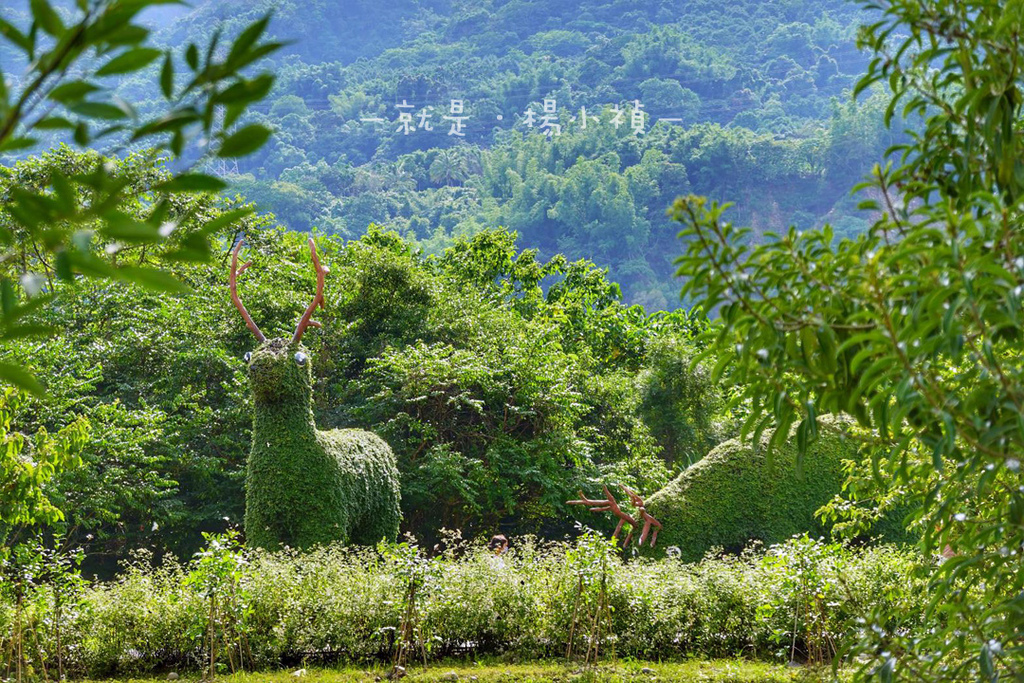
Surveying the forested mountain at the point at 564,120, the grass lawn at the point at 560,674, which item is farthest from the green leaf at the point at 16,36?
the forested mountain at the point at 564,120

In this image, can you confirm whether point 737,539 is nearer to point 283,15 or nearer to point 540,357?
point 540,357

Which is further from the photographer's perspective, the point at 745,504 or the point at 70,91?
the point at 745,504

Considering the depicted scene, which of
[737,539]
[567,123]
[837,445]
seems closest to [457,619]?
[737,539]

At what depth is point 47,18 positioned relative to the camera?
29.8 inches

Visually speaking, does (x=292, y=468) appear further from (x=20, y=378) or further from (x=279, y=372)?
(x=20, y=378)

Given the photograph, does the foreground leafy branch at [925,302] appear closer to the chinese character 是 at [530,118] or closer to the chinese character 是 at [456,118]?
the chinese character 是 at [456,118]

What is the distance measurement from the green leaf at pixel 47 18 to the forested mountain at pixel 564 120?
35.5m

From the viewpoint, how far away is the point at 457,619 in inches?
263

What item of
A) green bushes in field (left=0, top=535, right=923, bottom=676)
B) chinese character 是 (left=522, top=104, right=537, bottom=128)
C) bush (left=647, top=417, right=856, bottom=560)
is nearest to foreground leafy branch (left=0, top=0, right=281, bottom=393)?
green bushes in field (left=0, top=535, right=923, bottom=676)

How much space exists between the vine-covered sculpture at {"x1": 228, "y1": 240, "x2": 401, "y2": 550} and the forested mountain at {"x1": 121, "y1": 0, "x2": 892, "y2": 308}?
28414 millimetres

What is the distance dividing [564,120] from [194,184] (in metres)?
52.8

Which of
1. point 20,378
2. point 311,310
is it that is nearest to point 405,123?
point 311,310

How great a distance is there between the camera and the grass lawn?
5.76 meters

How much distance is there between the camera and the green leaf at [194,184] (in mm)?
761
